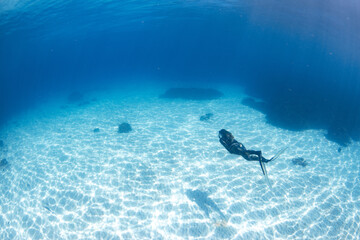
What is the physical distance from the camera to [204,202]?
25.7 ft

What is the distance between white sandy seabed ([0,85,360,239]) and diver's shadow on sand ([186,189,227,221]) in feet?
0.15

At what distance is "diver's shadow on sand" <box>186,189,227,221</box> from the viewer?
7.41 metres

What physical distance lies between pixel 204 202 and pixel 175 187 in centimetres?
160

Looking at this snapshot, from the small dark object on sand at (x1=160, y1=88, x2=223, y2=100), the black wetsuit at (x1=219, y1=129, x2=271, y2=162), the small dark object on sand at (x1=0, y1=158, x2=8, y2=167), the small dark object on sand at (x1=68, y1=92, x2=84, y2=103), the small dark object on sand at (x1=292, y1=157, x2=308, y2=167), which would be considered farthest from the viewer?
the small dark object on sand at (x1=68, y1=92, x2=84, y2=103)

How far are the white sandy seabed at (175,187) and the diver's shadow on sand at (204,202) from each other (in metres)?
0.05

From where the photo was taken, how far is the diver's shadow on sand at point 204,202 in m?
7.41

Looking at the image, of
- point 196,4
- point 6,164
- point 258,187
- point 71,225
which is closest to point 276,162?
point 258,187

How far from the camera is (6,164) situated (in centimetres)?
1227

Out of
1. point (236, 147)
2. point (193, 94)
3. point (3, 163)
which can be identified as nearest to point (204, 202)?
point (236, 147)

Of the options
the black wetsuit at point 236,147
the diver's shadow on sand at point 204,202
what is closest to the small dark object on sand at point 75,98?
the diver's shadow on sand at point 204,202

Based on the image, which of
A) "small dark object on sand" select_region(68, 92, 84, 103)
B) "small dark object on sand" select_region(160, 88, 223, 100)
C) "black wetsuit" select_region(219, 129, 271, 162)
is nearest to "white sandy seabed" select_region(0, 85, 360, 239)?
"black wetsuit" select_region(219, 129, 271, 162)

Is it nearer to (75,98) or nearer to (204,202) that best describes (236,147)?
(204,202)

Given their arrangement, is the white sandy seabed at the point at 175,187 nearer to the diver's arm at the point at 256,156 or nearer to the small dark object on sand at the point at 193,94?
the diver's arm at the point at 256,156

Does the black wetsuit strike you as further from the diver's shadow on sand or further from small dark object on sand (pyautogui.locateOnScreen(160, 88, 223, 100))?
small dark object on sand (pyautogui.locateOnScreen(160, 88, 223, 100))
